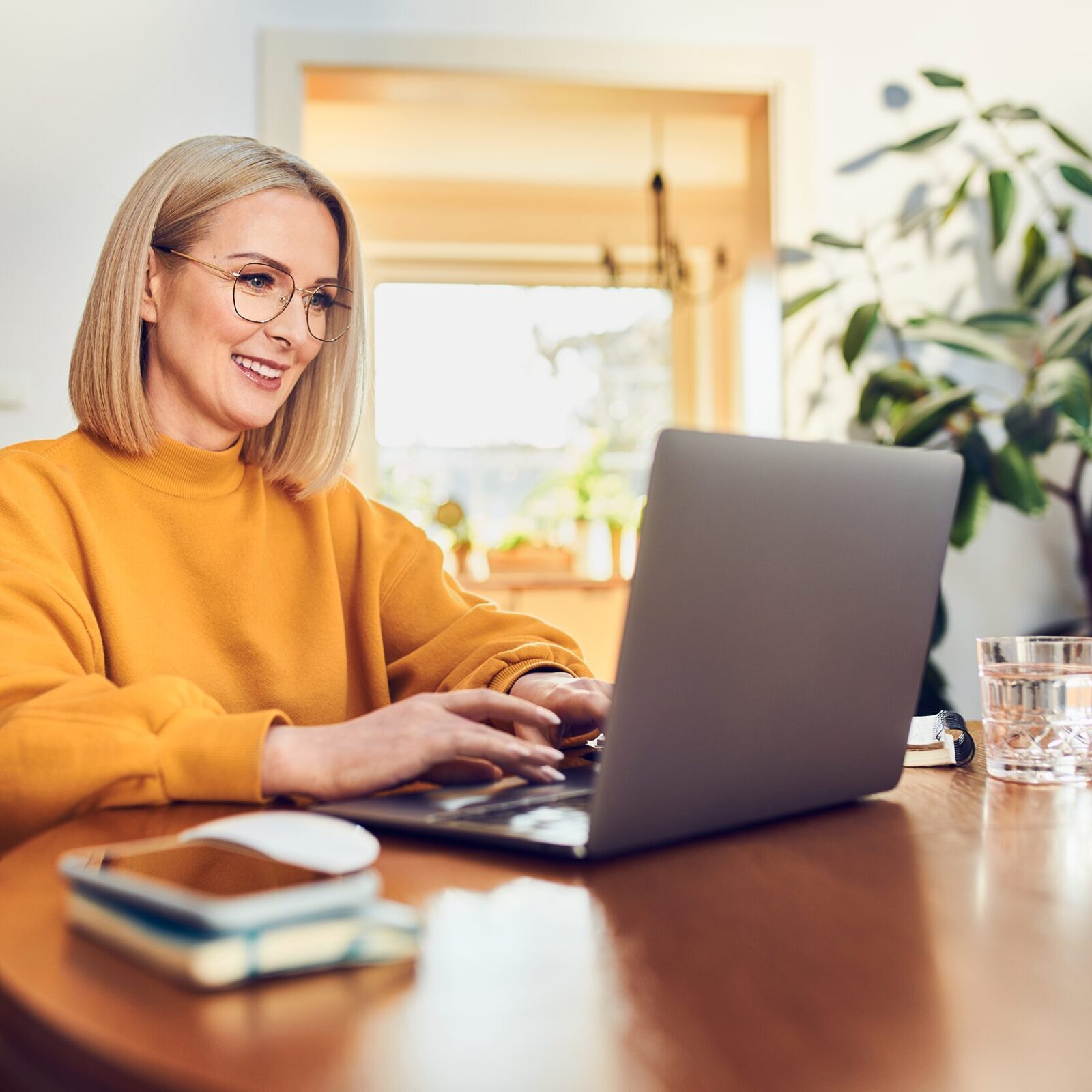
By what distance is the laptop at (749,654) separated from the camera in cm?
69

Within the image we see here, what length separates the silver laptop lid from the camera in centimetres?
69

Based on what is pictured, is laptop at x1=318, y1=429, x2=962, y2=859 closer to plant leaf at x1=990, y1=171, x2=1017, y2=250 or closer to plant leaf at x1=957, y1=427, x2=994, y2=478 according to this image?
plant leaf at x1=957, y1=427, x2=994, y2=478

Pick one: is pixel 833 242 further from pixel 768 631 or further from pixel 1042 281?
pixel 768 631

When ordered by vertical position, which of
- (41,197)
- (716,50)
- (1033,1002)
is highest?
(716,50)

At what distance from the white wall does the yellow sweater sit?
5.44 feet

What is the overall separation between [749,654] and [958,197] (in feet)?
8.79

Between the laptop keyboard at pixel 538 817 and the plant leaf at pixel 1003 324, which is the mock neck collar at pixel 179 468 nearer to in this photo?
the laptop keyboard at pixel 538 817

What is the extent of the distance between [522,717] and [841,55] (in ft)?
9.25

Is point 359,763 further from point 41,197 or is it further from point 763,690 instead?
point 41,197

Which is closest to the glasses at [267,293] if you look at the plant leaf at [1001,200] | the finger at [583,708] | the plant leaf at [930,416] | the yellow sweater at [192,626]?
the yellow sweater at [192,626]

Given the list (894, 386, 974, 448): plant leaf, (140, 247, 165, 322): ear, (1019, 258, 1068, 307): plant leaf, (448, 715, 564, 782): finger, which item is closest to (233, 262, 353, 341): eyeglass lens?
(140, 247, 165, 322): ear

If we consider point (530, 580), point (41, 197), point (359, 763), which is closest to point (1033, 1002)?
point (359, 763)

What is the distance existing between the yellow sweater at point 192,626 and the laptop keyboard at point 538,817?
16cm

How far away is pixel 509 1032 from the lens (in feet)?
1.49
